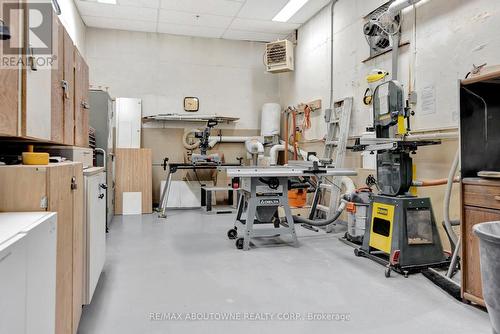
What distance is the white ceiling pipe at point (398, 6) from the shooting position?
3.54 m

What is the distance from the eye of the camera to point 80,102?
2.63 m

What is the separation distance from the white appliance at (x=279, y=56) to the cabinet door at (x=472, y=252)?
488cm

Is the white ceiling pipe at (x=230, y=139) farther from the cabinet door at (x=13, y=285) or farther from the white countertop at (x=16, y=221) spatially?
Result: the cabinet door at (x=13, y=285)

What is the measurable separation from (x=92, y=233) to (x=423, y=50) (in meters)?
3.74

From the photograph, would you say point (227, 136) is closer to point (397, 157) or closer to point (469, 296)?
point (397, 157)

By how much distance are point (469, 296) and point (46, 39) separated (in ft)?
9.78

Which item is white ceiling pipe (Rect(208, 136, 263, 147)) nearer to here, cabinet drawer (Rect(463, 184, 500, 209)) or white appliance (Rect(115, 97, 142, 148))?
white appliance (Rect(115, 97, 142, 148))

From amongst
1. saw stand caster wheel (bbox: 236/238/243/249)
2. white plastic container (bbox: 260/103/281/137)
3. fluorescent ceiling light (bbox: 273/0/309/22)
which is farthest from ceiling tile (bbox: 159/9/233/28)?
saw stand caster wheel (bbox: 236/238/243/249)

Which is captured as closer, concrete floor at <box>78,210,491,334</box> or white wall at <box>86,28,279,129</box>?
concrete floor at <box>78,210,491,334</box>

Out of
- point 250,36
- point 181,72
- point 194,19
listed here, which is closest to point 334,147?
point 250,36

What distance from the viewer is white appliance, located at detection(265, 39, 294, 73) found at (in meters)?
6.46

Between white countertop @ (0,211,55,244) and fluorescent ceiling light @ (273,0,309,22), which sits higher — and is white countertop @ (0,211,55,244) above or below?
below

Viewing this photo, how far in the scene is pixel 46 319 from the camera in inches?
48.4

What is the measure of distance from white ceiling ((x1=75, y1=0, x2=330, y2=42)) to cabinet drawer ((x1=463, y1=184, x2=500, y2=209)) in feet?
14.2
